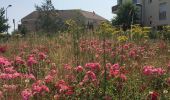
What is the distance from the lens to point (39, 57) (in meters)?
7.93

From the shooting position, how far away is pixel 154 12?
45.7m

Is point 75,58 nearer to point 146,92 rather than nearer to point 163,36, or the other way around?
point 146,92

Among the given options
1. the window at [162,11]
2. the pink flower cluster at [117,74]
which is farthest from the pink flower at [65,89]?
the window at [162,11]

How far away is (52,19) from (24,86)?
132ft

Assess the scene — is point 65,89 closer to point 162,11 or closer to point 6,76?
point 6,76

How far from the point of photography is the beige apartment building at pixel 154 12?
141 ft

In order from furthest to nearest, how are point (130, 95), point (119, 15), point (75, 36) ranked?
point (119, 15) < point (75, 36) < point (130, 95)

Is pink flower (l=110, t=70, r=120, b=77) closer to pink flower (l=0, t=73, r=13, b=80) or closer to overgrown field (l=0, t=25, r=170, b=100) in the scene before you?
overgrown field (l=0, t=25, r=170, b=100)

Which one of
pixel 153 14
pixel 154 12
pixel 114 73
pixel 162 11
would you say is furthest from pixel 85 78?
pixel 153 14

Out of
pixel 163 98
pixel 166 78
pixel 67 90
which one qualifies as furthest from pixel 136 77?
pixel 67 90

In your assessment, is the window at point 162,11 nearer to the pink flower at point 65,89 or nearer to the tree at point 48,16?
the tree at point 48,16

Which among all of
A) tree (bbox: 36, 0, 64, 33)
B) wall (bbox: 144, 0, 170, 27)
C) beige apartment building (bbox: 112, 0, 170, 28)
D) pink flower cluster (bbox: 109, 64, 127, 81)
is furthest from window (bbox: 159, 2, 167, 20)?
pink flower cluster (bbox: 109, 64, 127, 81)

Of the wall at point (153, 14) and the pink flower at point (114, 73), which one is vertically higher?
the wall at point (153, 14)

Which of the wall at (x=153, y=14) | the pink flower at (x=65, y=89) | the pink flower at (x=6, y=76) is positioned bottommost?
the pink flower at (x=65, y=89)
